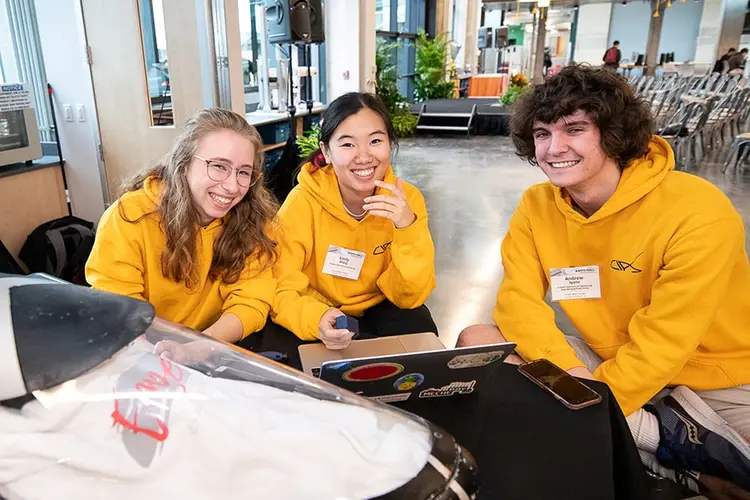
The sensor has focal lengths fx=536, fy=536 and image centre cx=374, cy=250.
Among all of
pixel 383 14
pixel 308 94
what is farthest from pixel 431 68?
pixel 308 94

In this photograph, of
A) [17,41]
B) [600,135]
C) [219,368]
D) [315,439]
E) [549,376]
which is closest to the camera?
[315,439]

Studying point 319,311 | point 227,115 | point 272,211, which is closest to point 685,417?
point 319,311

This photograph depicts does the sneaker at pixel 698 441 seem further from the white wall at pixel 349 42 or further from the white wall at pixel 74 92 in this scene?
the white wall at pixel 349 42

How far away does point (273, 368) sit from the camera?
2.43 ft

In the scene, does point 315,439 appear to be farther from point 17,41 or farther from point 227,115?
point 17,41

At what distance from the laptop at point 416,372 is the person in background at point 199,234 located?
0.71 metres

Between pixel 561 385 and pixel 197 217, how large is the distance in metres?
1.09

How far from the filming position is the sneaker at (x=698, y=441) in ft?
4.13

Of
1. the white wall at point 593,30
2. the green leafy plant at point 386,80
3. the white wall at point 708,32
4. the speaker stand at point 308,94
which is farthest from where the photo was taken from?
the white wall at point 593,30

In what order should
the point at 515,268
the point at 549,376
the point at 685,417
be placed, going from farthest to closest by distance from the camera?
the point at 515,268
the point at 685,417
the point at 549,376

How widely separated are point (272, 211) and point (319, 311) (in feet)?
1.30

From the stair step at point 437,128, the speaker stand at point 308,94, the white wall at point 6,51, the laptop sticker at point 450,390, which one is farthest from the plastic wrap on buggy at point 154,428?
the stair step at point 437,128

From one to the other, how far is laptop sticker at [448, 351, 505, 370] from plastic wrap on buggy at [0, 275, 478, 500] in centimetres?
27

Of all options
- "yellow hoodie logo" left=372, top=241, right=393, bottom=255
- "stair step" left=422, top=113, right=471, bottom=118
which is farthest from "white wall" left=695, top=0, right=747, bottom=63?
"yellow hoodie logo" left=372, top=241, right=393, bottom=255
